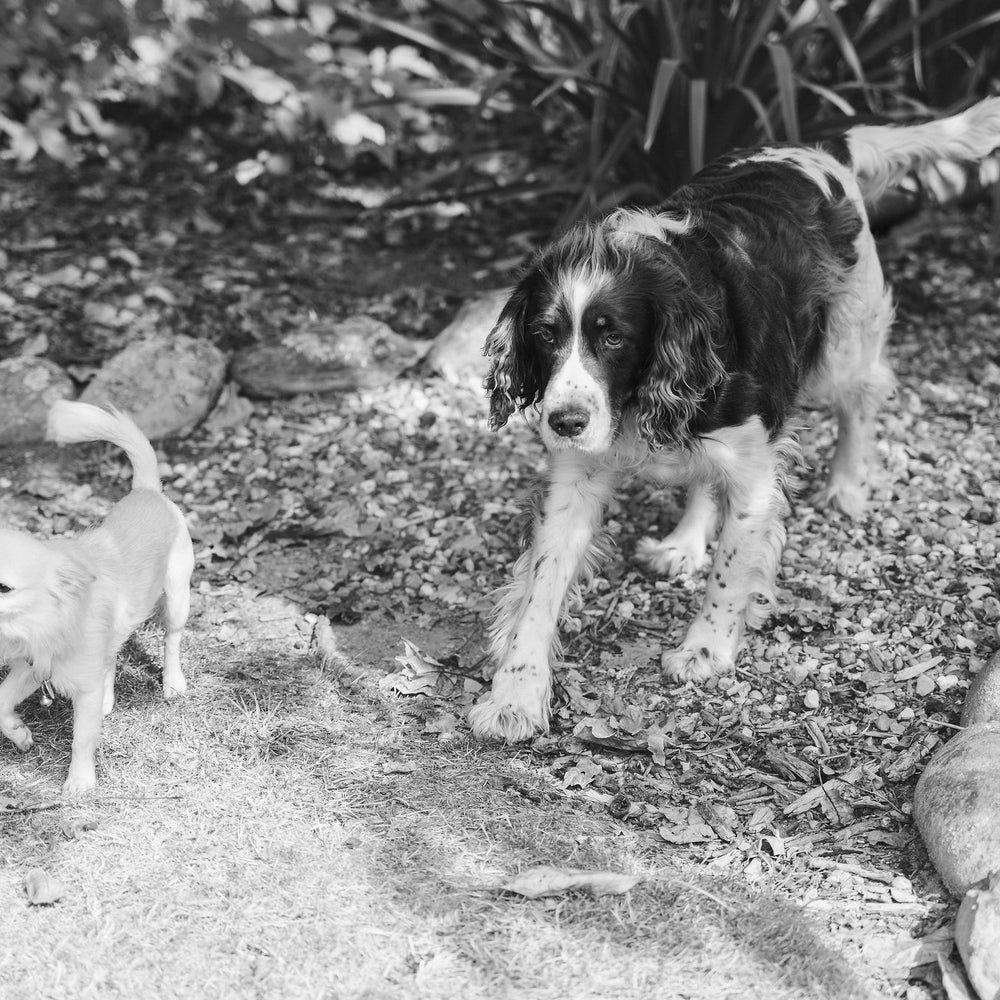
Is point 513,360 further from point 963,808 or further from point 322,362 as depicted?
point 322,362

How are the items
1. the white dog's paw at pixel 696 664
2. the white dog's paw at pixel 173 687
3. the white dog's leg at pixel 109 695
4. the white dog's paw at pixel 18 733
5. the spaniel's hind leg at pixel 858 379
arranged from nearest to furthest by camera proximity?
the white dog's paw at pixel 18 733 < the white dog's leg at pixel 109 695 < the white dog's paw at pixel 173 687 < the white dog's paw at pixel 696 664 < the spaniel's hind leg at pixel 858 379

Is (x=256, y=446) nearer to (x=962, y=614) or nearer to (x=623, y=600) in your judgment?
→ (x=623, y=600)

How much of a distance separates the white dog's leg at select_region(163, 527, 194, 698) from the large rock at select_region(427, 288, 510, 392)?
2.01 metres

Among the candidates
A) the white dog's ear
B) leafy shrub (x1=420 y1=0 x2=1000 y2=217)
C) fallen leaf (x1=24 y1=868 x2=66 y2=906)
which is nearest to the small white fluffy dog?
the white dog's ear

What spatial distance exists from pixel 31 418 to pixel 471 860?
292 centimetres

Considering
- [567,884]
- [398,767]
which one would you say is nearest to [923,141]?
[398,767]

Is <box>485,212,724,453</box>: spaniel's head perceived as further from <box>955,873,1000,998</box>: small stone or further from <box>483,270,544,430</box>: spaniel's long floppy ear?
<box>955,873,1000,998</box>: small stone

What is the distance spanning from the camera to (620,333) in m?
3.42

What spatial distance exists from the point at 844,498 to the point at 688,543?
0.67 metres

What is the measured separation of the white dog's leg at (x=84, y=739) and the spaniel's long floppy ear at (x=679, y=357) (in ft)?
5.41

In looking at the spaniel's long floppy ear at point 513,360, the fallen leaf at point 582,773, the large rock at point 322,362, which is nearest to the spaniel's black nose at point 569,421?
the spaniel's long floppy ear at point 513,360

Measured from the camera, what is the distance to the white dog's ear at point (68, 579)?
9.98 feet

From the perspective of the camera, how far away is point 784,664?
153 inches

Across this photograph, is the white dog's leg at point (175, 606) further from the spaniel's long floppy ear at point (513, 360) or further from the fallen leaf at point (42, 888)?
the spaniel's long floppy ear at point (513, 360)
